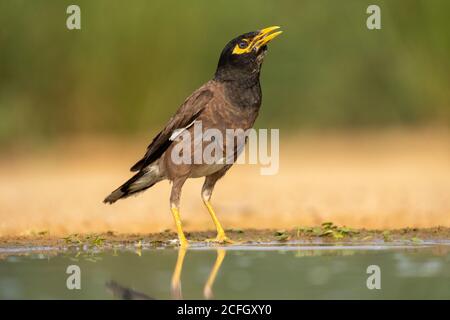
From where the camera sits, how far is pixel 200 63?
55.7 feet

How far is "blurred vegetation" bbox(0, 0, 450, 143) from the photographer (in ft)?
53.3

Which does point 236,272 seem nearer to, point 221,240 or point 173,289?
point 173,289

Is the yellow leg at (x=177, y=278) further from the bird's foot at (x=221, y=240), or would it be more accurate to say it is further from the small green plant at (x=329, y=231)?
the small green plant at (x=329, y=231)

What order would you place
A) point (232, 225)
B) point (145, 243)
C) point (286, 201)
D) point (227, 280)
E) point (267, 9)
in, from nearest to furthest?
point (227, 280), point (145, 243), point (232, 225), point (286, 201), point (267, 9)

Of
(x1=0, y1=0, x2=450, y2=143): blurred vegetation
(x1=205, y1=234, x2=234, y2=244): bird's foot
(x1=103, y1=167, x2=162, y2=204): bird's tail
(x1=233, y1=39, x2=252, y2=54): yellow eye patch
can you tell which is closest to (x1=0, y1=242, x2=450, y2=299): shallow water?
(x1=205, y1=234, x2=234, y2=244): bird's foot

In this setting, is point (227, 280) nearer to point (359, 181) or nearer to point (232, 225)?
point (232, 225)

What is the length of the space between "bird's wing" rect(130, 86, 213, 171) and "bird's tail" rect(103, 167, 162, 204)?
0.60ft

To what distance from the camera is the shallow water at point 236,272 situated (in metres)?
6.36

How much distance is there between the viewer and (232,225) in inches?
423

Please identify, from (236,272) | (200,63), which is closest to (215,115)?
(236,272)

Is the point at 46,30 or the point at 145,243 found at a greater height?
the point at 46,30

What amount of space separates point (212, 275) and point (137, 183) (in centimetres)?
306
